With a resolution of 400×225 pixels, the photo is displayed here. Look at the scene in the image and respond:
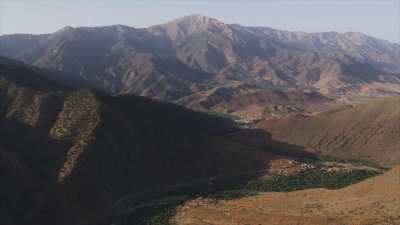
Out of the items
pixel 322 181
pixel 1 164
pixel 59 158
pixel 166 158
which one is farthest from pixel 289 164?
pixel 1 164

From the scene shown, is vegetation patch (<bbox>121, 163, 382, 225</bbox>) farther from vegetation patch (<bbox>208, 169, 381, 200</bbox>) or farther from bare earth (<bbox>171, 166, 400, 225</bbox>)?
bare earth (<bbox>171, 166, 400, 225</bbox>)

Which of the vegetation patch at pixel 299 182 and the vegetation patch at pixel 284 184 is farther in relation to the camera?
the vegetation patch at pixel 299 182

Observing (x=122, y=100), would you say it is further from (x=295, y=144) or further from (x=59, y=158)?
(x=295, y=144)

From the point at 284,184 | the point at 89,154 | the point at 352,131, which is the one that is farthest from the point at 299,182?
the point at 352,131

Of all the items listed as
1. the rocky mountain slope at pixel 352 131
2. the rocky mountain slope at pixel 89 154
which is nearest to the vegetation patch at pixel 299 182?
the rocky mountain slope at pixel 89 154

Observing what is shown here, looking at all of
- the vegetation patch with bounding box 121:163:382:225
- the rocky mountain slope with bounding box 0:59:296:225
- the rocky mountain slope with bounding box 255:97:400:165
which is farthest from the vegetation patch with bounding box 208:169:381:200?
the rocky mountain slope with bounding box 255:97:400:165

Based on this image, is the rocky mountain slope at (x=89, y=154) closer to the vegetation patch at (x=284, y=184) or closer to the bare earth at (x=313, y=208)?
the vegetation patch at (x=284, y=184)
